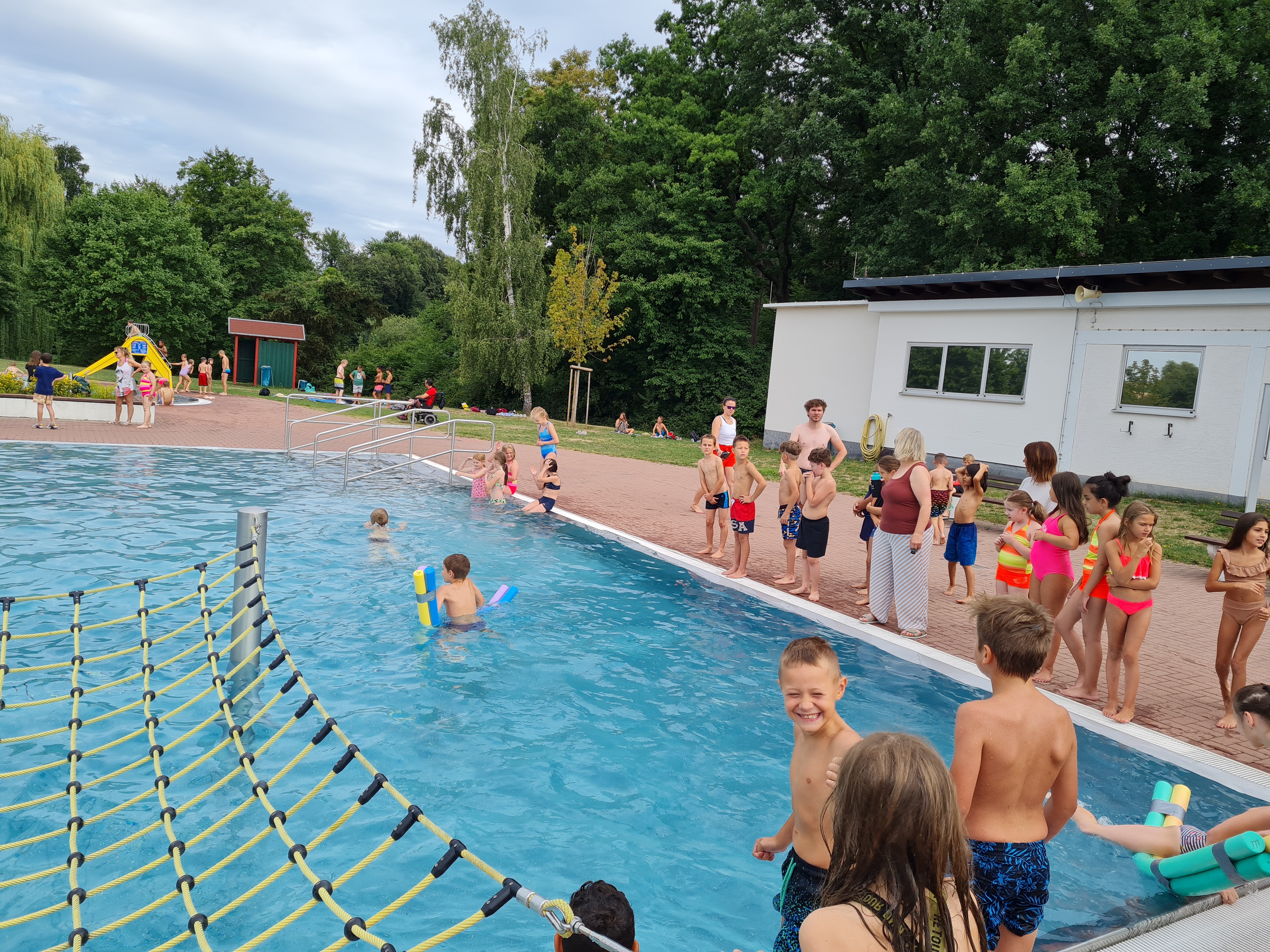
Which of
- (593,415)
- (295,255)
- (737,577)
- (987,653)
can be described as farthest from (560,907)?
(295,255)

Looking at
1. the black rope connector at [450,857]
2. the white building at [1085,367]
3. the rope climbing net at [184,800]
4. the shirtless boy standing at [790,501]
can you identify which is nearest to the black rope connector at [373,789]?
the rope climbing net at [184,800]

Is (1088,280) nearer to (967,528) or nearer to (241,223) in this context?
(967,528)

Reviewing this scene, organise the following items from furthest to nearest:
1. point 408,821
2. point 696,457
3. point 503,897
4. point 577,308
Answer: point 577,308 → point 696,457 → point 408,821 → point 503,897

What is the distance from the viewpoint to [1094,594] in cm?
610

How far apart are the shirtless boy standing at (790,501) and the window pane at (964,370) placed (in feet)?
39.9

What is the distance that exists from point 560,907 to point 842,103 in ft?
110

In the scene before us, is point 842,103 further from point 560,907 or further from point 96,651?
point 560,907

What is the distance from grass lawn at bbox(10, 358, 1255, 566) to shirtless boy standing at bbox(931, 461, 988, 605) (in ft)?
10.4

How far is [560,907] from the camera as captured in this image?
7.33 feet

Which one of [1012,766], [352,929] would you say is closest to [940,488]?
[1012,766]

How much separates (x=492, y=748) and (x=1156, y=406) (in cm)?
1612

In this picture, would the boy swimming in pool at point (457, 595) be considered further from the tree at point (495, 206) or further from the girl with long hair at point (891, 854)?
the tree at point (495, 206)

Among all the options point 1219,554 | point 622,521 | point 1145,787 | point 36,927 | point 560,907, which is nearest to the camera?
point 560,907

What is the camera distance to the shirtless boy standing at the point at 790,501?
9.17 m
